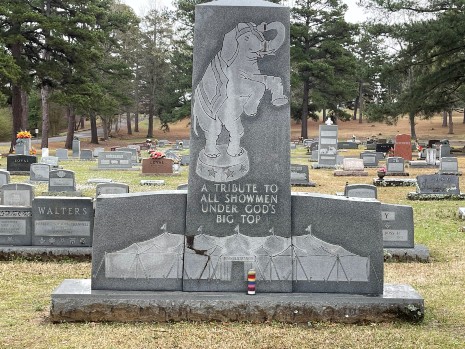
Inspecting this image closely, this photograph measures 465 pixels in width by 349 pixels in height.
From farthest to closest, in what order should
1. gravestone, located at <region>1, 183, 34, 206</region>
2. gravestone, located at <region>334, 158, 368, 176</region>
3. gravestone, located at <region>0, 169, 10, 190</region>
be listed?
1. gravestone, located at <region>334, 158, 368, 176</region>
2. gravestone, located at <region>0, 169, 10, 190</region>
3. gravestone, located at <region>1, 183, 34, 206</region>

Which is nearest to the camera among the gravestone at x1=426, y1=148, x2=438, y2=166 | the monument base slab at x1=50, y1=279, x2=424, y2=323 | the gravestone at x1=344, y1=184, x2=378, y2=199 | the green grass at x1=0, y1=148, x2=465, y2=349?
the green grass at x1=0, y1=148, x2=465, y2=349

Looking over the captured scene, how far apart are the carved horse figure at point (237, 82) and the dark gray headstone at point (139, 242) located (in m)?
0.78

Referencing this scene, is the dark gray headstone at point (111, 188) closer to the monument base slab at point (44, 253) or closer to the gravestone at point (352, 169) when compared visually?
the monument base slab at point (44, 253)

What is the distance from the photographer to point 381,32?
39438 mm

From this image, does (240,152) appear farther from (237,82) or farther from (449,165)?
(449,165)

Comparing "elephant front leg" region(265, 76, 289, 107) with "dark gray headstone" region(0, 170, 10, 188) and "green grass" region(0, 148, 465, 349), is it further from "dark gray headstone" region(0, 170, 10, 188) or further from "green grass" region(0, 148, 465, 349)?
"dark gray headstone" region(0, 170, 10, 188)

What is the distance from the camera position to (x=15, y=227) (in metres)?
11.1

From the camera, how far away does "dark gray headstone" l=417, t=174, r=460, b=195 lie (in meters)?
20.1

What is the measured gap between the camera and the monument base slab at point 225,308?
7.05 metres

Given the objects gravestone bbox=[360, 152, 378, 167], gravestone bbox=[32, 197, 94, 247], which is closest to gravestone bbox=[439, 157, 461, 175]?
gravestone bbox=[360, 152, 378, 167]

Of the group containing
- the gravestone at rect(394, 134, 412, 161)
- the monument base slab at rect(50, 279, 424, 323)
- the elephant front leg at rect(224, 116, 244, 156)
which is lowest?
the monument base slab at rect(50, 279, 424, 323)

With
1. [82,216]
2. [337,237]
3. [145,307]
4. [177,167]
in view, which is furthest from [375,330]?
[177,167]

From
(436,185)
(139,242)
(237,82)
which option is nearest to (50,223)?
(139,242)

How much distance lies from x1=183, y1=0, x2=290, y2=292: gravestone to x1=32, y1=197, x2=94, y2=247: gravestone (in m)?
4.17
